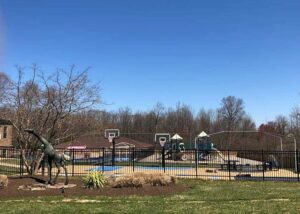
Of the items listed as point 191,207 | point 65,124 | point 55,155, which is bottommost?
point 191,207

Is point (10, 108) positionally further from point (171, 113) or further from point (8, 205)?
point (171, 113)

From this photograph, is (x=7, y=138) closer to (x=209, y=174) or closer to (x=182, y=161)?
(x=182, y=161)

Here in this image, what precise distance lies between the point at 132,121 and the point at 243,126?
1062 inches

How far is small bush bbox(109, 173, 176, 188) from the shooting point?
1585 centimetres

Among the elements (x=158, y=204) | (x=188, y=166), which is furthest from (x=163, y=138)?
(x=158, y=204)

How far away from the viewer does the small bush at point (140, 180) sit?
15.9 m

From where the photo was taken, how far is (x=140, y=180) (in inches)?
631

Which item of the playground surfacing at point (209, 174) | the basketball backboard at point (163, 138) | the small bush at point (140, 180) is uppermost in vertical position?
the basketball backboard at point (163, 138)

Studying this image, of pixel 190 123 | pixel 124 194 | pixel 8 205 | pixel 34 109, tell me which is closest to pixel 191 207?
pixel 124 194

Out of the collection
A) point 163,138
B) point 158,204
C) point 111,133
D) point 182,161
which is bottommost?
point 182,161

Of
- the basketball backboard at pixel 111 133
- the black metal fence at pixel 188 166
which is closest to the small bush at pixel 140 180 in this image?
the black metal fence at pixel 188 166

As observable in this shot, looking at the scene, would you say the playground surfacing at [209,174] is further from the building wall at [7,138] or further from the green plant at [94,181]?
the building wall at [7,138]

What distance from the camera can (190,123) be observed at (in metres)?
104

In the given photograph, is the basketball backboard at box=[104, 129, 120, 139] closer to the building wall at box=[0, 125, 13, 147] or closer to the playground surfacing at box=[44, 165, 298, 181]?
the building wall at box=[0, 125, 13, 147]
